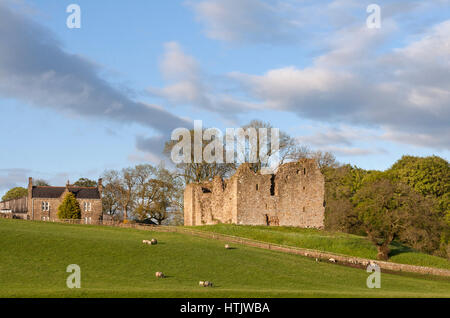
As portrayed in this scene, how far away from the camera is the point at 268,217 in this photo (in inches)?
2704

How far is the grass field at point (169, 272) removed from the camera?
93.1 ft

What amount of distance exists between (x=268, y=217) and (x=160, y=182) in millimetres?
21482

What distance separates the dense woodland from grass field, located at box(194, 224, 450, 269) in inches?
56.1

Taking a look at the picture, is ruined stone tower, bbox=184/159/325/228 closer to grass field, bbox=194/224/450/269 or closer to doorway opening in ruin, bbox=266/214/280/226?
doorway opening in ruin, bbox=266/214/280/226

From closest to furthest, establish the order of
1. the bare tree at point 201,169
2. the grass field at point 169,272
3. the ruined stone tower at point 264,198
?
the grass field at point 169,272 < the ruined stone tower at point 264,198 < the bare tree at point 201,169

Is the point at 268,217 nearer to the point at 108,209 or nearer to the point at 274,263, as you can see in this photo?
the point at 274,263

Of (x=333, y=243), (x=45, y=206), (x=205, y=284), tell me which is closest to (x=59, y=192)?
(x=45, y=206)

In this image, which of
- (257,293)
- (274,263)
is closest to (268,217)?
(274,263)

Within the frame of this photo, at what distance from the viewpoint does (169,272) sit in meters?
36.3

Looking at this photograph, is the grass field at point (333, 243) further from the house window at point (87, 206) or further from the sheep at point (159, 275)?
the house window at point (87, 206)

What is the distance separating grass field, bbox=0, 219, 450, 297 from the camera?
2839 cm

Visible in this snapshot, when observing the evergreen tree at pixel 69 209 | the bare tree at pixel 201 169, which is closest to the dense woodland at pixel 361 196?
the bare tree at pixel 201 169

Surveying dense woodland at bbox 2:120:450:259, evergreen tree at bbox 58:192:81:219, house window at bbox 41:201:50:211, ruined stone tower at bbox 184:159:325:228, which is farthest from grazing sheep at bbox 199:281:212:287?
house window at bbox 41:201:50:211

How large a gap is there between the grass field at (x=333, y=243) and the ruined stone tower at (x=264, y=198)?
3.99 meters
